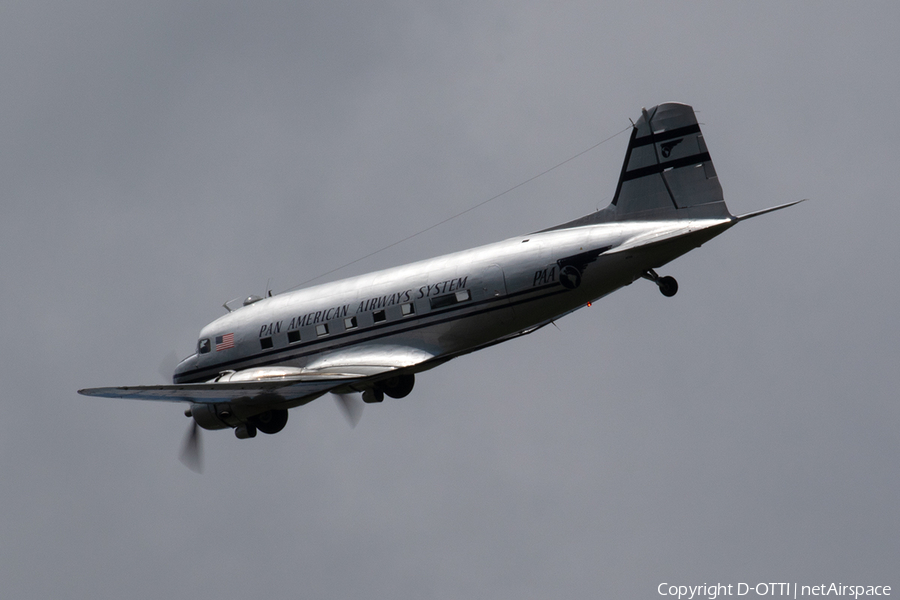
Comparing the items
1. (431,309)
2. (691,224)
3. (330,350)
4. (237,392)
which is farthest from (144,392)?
(691,224)

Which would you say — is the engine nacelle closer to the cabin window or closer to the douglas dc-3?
the douglas dc-3

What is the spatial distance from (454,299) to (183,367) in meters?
10.9

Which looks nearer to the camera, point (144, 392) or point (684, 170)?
point (684, 170)

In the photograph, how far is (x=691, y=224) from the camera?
109 ft

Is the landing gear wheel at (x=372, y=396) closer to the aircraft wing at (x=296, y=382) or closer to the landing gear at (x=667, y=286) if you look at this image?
the aircraft wing at (x=296, y=382)

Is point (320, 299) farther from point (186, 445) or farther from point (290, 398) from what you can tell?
point (186, 445)

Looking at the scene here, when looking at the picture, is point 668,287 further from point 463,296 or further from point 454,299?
point 454,299

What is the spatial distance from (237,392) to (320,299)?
3.62 meters

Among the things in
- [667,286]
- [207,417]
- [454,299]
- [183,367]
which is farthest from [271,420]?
[667,286]

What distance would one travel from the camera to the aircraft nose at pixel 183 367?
41656 mm

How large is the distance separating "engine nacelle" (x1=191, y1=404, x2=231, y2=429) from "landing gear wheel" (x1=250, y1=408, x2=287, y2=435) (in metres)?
0.98

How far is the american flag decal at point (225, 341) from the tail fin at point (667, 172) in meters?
12.6

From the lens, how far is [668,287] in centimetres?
3372

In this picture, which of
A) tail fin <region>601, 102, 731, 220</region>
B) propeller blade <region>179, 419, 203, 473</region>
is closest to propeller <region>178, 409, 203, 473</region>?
propeller blade <region>179, 419, 203, 473</region>
